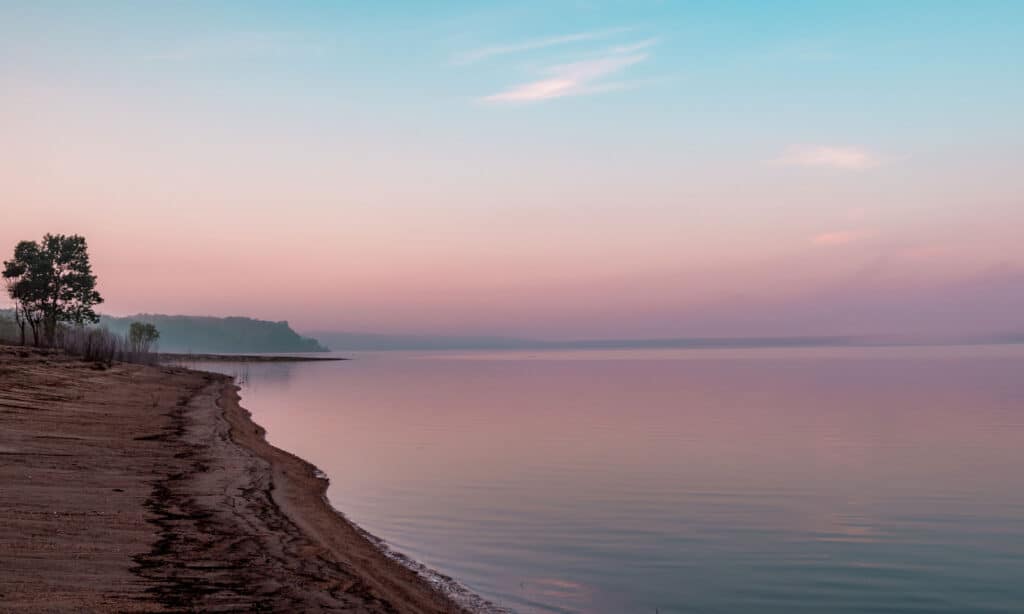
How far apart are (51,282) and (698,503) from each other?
94271 millimetres

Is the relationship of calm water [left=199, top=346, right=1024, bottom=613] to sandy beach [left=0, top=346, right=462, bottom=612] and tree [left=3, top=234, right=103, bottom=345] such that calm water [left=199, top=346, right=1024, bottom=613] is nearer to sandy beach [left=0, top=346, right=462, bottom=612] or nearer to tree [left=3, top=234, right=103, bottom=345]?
sandy beach [left=0, top=346, right=462, bottom=612]

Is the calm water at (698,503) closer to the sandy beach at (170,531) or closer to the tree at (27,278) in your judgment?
the sandy beach at (170,531)

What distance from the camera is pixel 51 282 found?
94.8 m

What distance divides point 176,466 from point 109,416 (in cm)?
1475

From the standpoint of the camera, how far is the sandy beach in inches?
456

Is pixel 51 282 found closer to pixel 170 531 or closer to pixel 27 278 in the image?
pixel 27 278

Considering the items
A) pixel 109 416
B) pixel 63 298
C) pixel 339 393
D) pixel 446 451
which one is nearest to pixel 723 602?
pixel 446 451

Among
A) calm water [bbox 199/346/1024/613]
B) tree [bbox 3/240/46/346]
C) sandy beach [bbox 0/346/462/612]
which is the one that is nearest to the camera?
sandy beach [bbox 0/346/462/612]

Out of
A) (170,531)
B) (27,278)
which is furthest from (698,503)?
(27,278)

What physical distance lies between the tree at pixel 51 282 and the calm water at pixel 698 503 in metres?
58.9

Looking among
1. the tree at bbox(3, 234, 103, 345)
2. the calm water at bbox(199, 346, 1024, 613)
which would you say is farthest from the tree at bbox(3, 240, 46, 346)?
the calm water at bbox(199, 346, 1024, 613)

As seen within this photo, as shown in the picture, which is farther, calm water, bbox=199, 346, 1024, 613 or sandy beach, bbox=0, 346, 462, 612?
calm water, bbox=199, 346, 1024, 613

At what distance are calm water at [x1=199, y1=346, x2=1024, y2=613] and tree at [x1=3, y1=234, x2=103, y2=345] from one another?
58.9 meters

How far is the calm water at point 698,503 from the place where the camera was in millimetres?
16734
